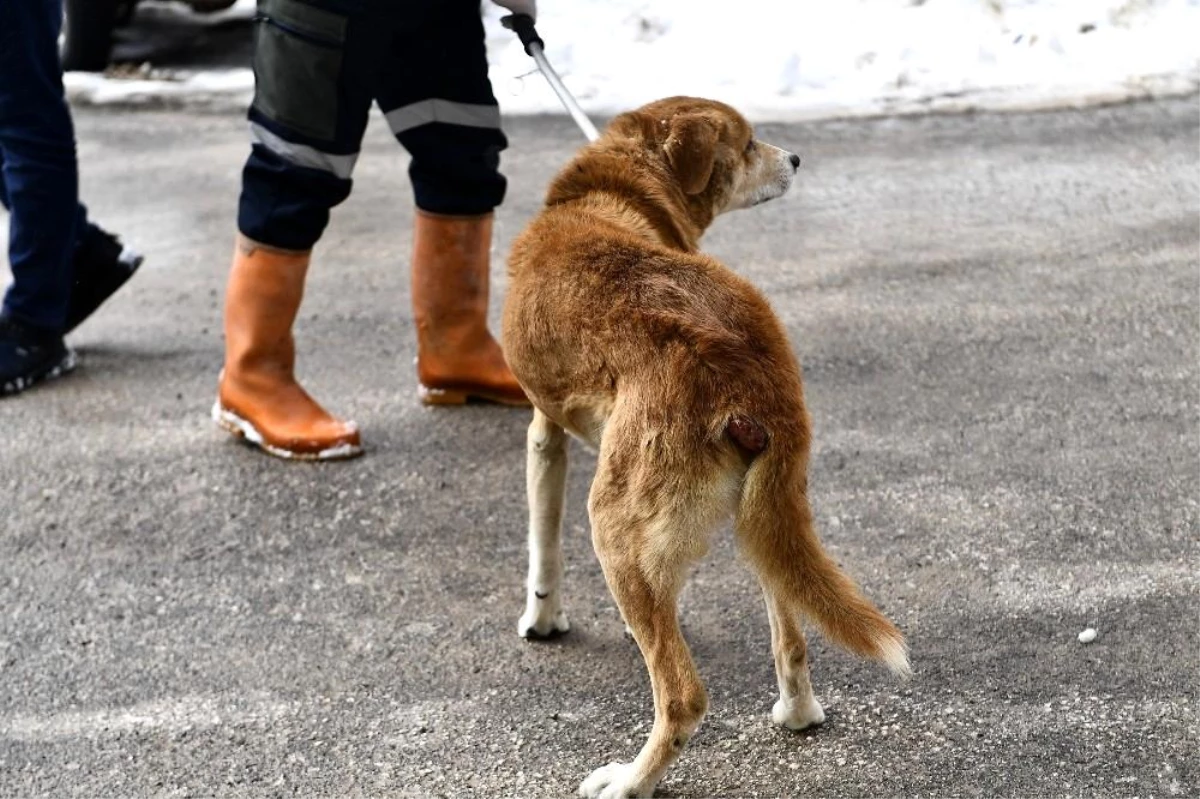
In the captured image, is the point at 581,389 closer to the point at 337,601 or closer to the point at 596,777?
the point at 596,777

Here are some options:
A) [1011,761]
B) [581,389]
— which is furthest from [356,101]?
[1011,761]

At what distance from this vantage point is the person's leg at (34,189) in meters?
5.22

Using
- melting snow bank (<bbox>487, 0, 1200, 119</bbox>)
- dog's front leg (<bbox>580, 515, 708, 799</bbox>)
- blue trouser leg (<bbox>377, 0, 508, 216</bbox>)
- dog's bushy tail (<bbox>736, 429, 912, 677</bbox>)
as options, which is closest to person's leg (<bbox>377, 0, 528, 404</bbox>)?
blue trouser leg (<bbox>377, 0, 508, 216</bbox>)

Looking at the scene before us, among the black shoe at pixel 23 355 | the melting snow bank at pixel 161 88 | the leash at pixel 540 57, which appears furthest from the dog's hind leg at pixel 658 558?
the melting snow bank at pixel 161 88

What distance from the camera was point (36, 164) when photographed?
5.37m

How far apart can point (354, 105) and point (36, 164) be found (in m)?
1.40

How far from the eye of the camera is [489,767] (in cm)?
340

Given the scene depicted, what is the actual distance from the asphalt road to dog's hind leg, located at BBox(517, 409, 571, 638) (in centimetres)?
7

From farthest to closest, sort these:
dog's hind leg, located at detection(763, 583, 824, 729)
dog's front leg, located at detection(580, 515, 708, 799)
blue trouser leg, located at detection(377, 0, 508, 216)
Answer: blue trouser leg, located at detection(377, 0, 508, 216), dog's hind leg, located at detection(763, 583, 824, 729), dog's front leg, located at detection(580, 515, 708, 799)

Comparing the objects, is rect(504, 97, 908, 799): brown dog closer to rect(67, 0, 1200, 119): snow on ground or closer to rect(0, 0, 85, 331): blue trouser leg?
rect(0, 0, 85, 331): blue trouser leg

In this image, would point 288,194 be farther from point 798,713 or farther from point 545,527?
point 798,713

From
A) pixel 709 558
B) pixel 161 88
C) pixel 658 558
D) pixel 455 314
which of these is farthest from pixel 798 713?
pixel 161 88

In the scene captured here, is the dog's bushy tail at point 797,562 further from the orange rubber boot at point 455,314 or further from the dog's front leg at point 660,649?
the orange rubber boot at point 455,314

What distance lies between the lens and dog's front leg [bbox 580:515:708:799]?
121 inches
